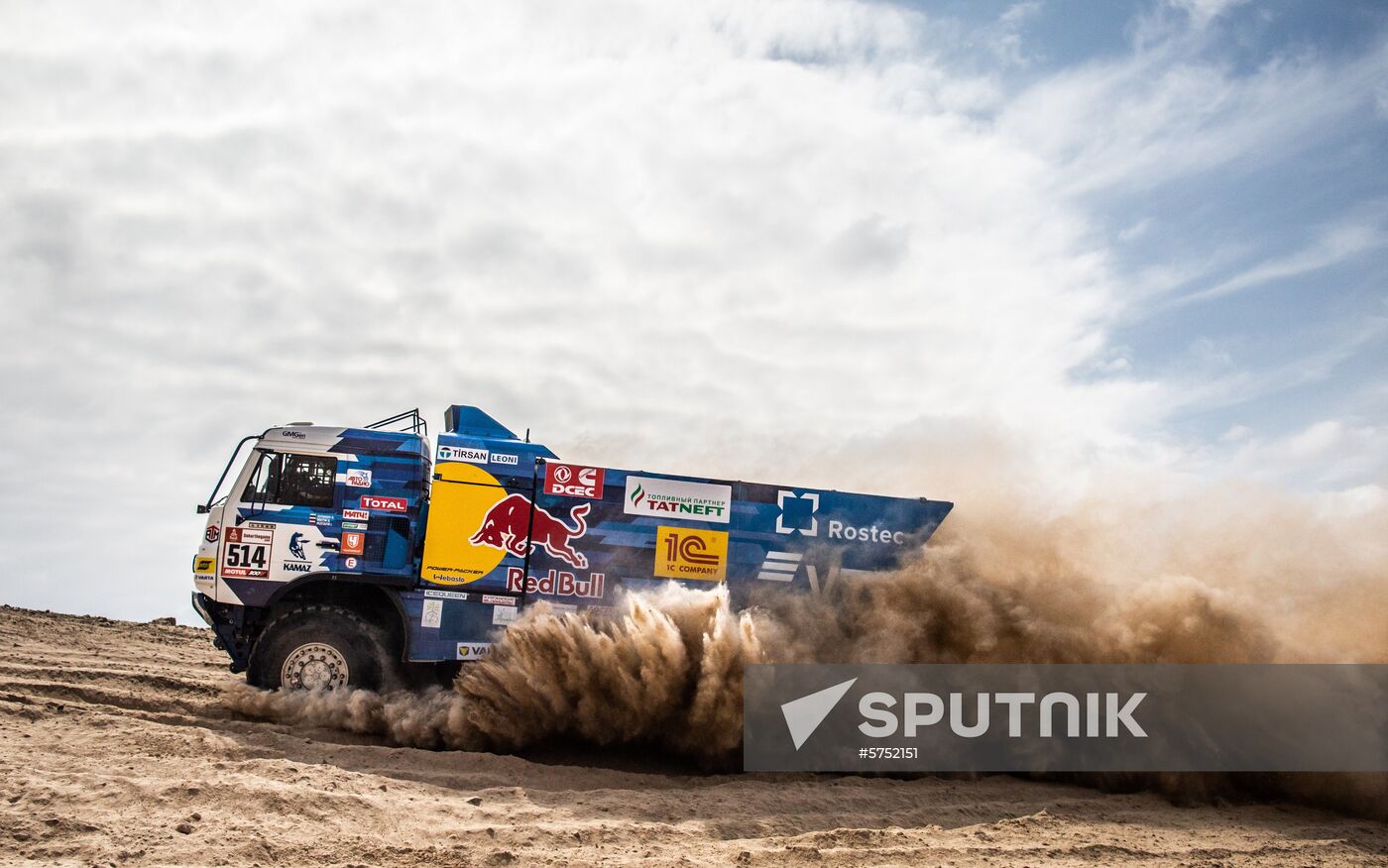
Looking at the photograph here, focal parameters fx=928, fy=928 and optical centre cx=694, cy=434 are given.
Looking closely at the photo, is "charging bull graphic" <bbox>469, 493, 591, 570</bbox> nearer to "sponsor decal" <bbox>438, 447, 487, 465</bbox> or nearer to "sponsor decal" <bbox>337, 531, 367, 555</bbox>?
"sponsor decal" <bbox>438, 447, 487, 465</bbox>

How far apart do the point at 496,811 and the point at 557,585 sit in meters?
3.36

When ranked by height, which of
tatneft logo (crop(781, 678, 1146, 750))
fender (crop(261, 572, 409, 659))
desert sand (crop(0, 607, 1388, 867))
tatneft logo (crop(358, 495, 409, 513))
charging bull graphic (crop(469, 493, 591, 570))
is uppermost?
tatneft logo (crop(358, 495, 409, 513))

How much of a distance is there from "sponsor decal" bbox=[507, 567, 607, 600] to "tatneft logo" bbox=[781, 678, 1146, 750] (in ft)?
8.46

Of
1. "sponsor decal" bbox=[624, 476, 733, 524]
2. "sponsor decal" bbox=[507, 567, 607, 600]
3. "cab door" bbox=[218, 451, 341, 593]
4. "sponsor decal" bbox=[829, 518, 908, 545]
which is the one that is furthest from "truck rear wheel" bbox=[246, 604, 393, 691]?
"sponsor decal" bbox=[829, 518, 908, 545]

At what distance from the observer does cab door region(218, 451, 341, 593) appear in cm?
1059

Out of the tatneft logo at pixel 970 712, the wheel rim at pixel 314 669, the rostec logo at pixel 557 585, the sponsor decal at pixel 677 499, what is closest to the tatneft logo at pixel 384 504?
the rostec logo at pixel 557 585

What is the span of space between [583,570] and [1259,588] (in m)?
7.64

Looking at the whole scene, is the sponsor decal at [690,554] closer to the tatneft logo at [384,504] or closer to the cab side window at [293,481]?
the tatneft logo at [384,504]

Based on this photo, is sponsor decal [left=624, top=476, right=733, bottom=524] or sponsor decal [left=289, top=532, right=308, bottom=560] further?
sponsor decal [left=624, top=476, right=733, bottom=524]

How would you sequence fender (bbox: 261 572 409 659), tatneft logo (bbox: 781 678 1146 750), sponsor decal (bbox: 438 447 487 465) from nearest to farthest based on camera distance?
tatneft logo (bbox: 781 678 1146 750) < fender (bbox: 261 572 409 659) < sponsor decal (bbox: 438 447 487 465)

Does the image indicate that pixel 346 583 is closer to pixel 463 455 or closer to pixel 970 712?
pixel 463 455

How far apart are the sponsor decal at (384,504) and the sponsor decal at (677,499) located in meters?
2.63

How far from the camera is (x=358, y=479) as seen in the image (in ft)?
35.7

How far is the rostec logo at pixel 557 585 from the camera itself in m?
10.7
